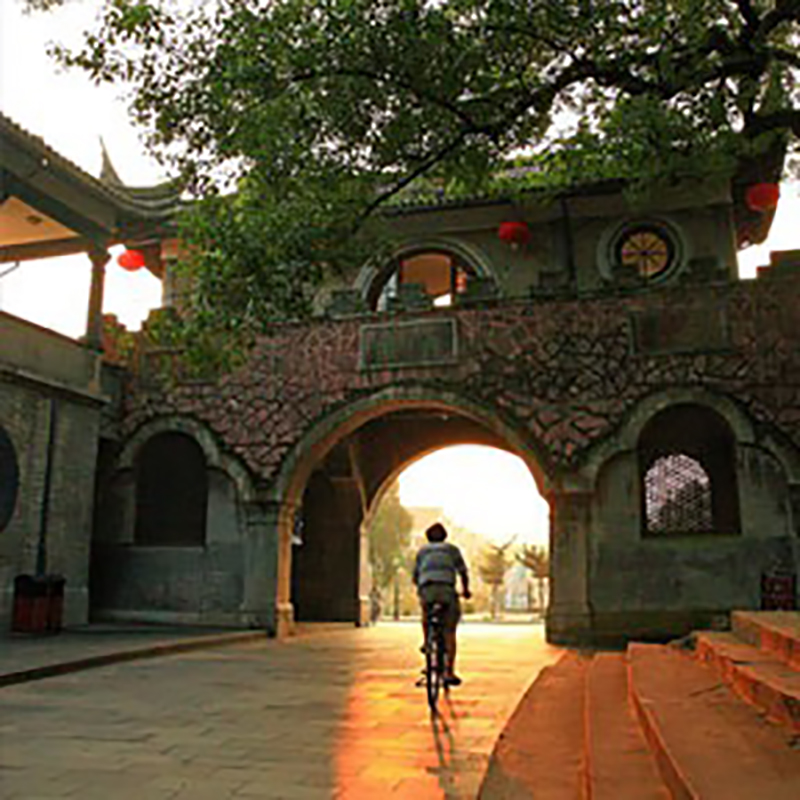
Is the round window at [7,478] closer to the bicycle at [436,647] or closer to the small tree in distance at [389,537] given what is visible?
the bicycle at [436,647]

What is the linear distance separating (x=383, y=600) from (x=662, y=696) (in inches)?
1295

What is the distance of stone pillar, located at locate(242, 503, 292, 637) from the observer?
12.4 metres

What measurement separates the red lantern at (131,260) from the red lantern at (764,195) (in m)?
11.5

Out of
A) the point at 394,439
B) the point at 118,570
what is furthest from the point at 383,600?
the point at 118,570

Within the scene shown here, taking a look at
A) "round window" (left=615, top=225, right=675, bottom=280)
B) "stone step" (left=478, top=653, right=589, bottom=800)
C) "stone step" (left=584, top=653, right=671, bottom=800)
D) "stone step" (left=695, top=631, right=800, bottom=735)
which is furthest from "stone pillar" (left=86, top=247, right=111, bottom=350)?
"stone step" (left=695, top=631, right=800, bottom=735)

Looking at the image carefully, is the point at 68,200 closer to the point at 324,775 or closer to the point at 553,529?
the point at 553,529

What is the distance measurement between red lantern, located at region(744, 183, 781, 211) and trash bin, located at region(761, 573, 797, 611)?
6541 millimetres

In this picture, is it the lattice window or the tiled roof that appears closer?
the tiled roof

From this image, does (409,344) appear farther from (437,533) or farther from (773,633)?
(773,633)

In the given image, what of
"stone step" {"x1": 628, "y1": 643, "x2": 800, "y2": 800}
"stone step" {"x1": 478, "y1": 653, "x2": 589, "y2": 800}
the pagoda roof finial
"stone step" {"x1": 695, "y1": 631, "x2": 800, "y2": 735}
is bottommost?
"stone step" {"x1": 478, "y1": 653, "x2": 589, "y2": 800}

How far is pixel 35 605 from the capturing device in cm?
1066

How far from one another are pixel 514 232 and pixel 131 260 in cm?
766

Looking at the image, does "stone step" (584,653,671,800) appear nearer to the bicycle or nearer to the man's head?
the bicycle

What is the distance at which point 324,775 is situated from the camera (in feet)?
12.4
